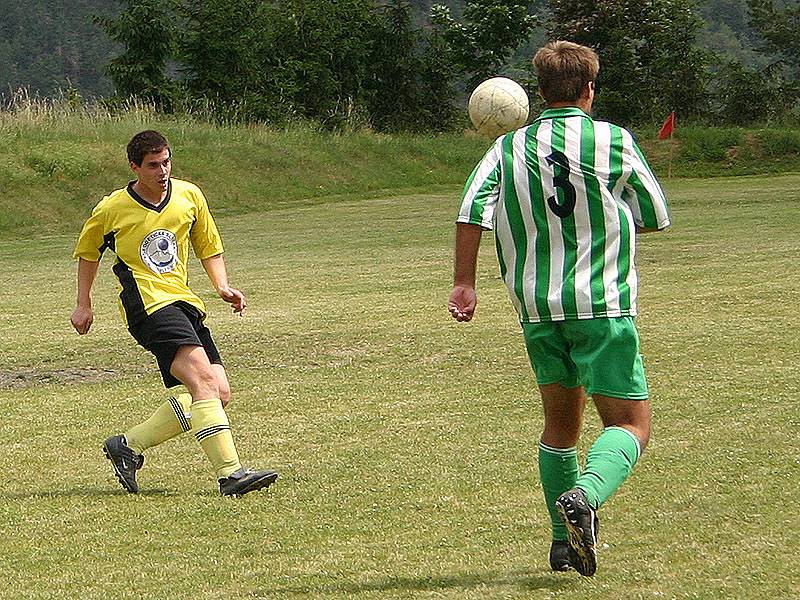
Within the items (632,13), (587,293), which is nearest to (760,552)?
(587,293)

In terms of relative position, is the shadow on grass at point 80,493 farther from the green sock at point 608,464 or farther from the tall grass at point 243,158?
the tall grass at point 243,158

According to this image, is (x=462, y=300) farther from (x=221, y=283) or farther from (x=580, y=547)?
(x=221, y=283)

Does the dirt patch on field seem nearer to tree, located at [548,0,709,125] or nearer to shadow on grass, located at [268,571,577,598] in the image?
shadow on grass, located at [268,571,577,598]

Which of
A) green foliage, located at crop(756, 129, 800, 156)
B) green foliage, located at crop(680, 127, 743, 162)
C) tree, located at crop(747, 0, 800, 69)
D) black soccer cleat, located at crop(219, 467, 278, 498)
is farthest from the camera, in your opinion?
A: tree, located at crop(747, 0, 800, 69)

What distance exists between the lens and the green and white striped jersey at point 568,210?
4.79 meters

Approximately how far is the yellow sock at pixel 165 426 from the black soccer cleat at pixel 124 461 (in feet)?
0.22

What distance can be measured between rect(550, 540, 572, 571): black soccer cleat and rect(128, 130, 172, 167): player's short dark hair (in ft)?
9.06

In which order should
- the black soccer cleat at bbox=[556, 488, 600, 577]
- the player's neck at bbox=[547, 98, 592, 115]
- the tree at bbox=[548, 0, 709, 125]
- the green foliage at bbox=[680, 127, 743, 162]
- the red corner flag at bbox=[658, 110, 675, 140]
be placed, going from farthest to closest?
1. the tree at bbox=[548, 0, 709, 125]
2. the green foliage at bbox=[680, 127, 743, 162]
3. the red corner flag at bbox=[658, 110, 675, 140]
4. the player's neck at bbox=[547, 98, 592, 115]
5. the black soccer cleat at bbox=[556, 488, 600, 577]

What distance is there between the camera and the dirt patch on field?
407 inches

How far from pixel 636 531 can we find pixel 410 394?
12.3ft

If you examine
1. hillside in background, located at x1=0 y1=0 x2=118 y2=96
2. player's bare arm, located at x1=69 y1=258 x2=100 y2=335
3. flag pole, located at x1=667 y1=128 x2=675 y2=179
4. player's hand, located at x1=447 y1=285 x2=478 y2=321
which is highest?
player's hand, located at x1=447 y1=285 x2=478 y2=321

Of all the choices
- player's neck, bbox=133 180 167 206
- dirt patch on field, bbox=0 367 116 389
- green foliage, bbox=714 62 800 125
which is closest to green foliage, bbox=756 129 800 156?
green foliage, bbox=714 62 800 125

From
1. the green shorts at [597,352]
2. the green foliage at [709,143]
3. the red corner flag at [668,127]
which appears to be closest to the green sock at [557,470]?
the green shorts at [597,352]

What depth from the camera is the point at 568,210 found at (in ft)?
15.8
